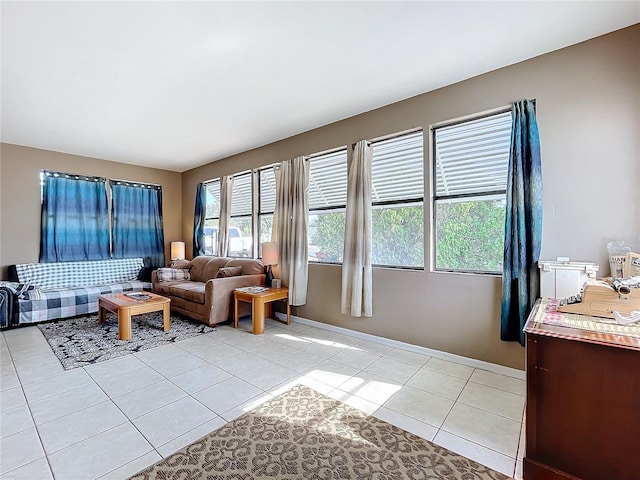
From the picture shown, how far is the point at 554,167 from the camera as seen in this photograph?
7.98 ft

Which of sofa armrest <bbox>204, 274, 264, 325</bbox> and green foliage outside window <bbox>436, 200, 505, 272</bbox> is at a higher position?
green foliage outside window <bbox>436, 200, 505, 272</bbox>

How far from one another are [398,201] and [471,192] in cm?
76

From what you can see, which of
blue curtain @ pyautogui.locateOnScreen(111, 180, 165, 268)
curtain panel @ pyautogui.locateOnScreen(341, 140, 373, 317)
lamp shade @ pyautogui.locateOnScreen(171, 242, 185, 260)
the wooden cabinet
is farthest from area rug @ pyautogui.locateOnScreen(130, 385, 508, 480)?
blue curtain @ pyautogui.locateOnScreen(111, 180, 165, 268)

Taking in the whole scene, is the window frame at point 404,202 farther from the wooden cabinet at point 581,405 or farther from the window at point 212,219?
the window at point 212,219

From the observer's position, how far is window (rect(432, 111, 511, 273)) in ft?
9.07

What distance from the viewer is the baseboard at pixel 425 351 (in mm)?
2639

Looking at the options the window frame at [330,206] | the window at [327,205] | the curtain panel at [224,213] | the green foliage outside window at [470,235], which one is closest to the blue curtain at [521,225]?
the green foliage outside window at [470,235]

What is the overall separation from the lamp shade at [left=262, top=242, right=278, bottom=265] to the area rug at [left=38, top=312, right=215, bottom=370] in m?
1.15

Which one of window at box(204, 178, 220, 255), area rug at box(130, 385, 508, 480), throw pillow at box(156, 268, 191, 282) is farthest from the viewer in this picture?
window at box(204, 178, 220, 255)

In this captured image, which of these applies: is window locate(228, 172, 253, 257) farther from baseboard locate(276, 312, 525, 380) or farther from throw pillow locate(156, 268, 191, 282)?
baseboard locate(276, 312, 525, 380)

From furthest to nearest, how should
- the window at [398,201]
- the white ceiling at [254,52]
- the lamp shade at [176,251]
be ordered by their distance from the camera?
the lamp shade at [176,251] → the window at [398,201] → the white ceiling at [254,52]

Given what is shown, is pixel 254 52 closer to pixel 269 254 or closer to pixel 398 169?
pixel 398 169

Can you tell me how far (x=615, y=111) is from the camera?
7.22ft

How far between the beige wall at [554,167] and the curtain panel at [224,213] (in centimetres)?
303
